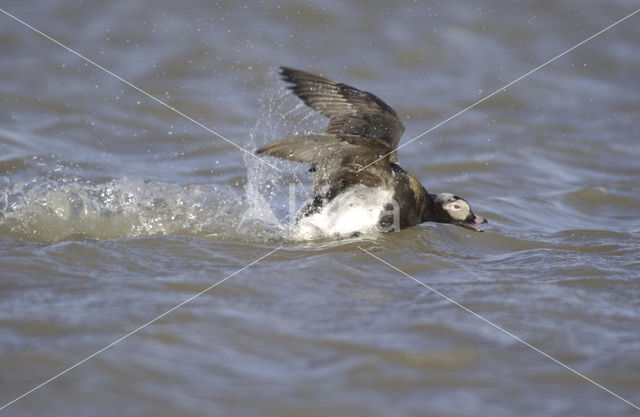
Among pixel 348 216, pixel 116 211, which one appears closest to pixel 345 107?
pixel 348 216

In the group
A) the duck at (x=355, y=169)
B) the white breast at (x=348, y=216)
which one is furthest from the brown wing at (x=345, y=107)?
the white breast at (x=348, y=216)

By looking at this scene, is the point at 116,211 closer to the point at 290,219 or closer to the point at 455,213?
the point at 290,219

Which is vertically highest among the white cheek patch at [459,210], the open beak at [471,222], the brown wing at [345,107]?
the brown wing at [345,107]

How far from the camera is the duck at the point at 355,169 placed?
4.93 metres

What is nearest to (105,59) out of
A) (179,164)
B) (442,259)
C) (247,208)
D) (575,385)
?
(179,164)

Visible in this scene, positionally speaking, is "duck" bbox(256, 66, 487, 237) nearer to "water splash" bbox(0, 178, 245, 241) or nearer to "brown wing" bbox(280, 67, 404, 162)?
"brown wing" bbox(280, 67, 404, 162)

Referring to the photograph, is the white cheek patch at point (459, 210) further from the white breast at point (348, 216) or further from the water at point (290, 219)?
the white breast at point (348, 216)

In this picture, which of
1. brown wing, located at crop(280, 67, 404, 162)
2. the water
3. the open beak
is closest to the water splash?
→ the water

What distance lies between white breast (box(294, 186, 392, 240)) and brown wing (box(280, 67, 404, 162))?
1.67 ft

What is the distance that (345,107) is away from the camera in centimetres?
500

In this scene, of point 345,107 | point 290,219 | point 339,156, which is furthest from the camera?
point 290,219

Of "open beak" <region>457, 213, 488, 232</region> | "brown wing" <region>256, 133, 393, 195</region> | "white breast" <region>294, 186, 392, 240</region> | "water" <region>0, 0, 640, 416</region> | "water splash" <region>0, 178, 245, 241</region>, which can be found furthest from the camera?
"open beak" <region>457, 213, 488, 232</region>

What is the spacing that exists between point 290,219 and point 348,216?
58 cm

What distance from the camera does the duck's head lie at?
5.84 m
